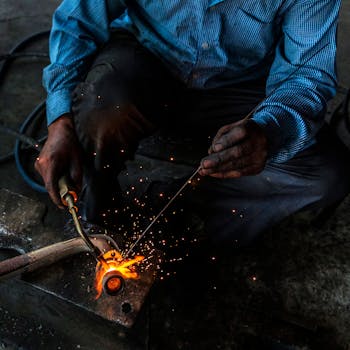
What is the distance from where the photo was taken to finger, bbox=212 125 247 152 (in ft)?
5.23

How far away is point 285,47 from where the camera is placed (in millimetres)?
2094

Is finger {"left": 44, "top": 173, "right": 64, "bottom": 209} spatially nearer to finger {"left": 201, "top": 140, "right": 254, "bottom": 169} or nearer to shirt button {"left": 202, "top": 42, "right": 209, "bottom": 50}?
finger {"left": 201, "top": 140, "right": 254, "bottom": 169}

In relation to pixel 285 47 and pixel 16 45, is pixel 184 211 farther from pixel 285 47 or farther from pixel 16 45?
pixel 16 45

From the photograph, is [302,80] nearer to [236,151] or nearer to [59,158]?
[236,151]

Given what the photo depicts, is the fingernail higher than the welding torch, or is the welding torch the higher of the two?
the fingernail

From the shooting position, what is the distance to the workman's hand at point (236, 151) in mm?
1604

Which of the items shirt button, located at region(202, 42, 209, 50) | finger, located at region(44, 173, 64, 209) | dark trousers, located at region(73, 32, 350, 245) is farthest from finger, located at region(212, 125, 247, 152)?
finger, located at region(44, 173, 64, 209)

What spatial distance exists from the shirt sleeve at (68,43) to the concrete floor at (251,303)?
0.67m

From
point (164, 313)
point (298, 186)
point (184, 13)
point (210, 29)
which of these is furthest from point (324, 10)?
point (164, 313)

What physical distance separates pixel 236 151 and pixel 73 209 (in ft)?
2.41

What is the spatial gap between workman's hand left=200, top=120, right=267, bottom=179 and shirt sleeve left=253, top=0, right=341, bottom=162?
0.45 feet

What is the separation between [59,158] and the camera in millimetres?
1796

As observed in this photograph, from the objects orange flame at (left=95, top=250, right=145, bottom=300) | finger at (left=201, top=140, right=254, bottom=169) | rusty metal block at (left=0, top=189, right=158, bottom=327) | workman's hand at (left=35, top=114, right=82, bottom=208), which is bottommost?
rusty metal block at (left=0, top=189, right=158, bottom=327)

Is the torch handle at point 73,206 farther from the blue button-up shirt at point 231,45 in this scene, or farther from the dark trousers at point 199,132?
the blue button-up shirt at point 231,45
